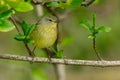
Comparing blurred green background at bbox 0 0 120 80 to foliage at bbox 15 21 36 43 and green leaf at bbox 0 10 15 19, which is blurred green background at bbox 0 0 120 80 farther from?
green leaf at bbox 0 10 15 19

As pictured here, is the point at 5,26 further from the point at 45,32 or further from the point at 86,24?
the point at 45,32

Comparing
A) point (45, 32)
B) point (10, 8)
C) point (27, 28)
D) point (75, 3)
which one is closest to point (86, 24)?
point (75, 3)

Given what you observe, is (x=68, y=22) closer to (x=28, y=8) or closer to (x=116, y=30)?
(x=116, y=30)

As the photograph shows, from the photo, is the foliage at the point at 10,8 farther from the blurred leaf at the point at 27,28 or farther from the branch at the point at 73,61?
the branch at the point at 73,61

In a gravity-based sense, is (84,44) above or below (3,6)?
below

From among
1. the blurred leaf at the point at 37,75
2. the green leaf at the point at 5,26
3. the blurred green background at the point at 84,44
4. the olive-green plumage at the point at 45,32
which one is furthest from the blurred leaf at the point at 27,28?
the blurred green background at the point at 84,44

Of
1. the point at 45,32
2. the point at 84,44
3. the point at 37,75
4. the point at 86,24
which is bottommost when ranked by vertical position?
the point at 84,44

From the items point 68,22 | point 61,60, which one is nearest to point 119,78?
point 68,22

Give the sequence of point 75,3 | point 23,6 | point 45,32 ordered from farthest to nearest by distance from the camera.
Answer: point 45,32 → point 75,3 → point 23,6

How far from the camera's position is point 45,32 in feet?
8.62

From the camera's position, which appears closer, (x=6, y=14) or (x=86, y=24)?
(x=6, y=14)

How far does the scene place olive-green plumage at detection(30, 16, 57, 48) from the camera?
97.0 inches

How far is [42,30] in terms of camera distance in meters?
2.60

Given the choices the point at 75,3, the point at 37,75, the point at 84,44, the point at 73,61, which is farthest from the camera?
the point at 84,44
